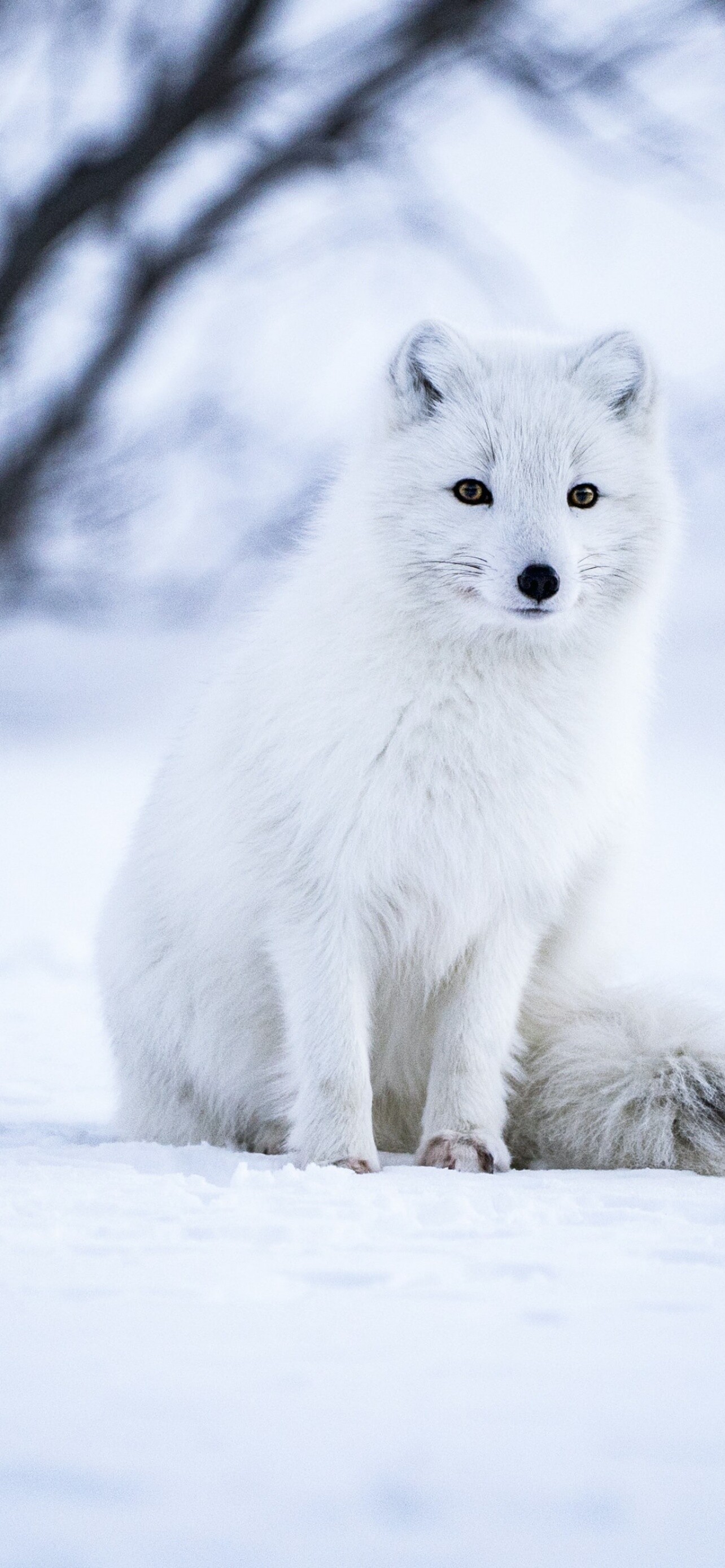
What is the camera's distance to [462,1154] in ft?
8.11

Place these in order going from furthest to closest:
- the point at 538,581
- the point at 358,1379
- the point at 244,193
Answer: the point at 244,193, the point at 538,581, the point at 358,1379

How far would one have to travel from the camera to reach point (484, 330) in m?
2.95

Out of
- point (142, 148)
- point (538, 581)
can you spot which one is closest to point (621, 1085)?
point (538, 581)

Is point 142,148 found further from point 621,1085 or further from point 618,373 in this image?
point 621,1085

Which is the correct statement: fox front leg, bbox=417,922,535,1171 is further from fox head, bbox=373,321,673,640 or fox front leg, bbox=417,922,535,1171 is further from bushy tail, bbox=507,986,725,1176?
fox head, bbox=373,321,673,640

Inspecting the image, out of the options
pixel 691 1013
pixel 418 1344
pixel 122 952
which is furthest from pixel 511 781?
pixel 418 1344

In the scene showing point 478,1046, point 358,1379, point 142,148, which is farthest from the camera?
point 142,148

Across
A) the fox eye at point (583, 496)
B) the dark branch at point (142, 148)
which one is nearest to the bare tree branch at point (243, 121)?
the dark branch at point (142, 148)

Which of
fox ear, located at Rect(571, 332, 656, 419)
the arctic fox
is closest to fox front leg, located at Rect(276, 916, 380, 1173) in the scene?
the arctic fox

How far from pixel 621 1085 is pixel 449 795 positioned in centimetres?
58

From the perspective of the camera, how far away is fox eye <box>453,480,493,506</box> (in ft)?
8.07

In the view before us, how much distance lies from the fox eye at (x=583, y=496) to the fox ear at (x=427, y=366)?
1.01 feet

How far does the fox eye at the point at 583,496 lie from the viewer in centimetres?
248

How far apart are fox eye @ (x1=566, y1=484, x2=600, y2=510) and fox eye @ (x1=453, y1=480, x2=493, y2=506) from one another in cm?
A: 14
